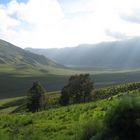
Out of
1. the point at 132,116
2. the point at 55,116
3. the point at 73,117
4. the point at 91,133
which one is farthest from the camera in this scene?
the point at 55,116

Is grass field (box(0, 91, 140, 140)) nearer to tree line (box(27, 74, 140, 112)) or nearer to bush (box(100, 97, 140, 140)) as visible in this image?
bush (box(100, 97, 140, 140))

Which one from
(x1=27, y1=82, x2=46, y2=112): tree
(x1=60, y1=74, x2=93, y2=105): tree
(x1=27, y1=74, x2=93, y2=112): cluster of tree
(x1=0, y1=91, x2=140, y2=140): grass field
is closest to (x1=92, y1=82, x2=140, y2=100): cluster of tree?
(x1=60, y1=74, x2=93, y2=105): tree

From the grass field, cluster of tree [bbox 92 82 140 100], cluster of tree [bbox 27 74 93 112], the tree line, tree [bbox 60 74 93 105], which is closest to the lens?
the grass field

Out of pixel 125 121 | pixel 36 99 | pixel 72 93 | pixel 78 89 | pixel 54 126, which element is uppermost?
pixel 125 121

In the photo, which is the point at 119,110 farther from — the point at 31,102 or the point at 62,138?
the point at 31,102

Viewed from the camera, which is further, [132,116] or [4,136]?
[4,136]

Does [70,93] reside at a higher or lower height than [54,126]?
higher

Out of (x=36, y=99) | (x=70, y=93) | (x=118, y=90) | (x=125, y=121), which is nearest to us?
(x=125, y=121)

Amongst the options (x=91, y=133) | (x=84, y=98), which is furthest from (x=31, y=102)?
(x=91, y=133)

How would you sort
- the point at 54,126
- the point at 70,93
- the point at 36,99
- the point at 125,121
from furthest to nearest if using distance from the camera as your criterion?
the point at 70,93 < the point at 36,99 < the point at 54,126 < the point at 125,121

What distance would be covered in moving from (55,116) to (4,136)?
1642 centimetres

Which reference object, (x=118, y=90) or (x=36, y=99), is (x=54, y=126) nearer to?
(x=118, y=90)

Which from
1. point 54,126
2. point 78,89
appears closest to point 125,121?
point 54,126

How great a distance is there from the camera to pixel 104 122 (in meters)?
21.6
